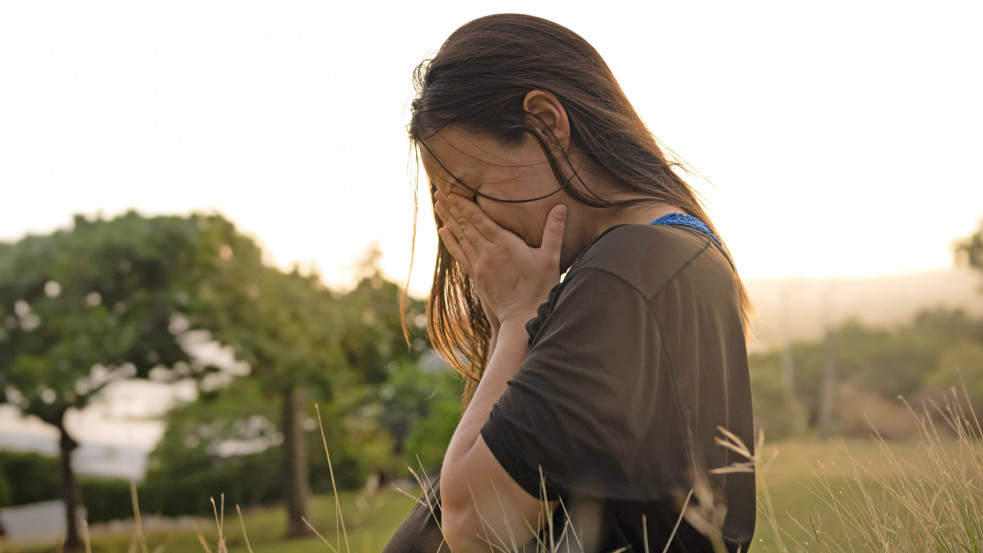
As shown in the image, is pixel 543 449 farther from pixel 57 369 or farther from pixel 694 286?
pixel 57 369

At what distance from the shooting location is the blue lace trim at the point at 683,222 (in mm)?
1438

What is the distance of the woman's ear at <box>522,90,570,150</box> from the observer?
155 cm

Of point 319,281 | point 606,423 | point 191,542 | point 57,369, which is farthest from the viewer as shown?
point 191,542

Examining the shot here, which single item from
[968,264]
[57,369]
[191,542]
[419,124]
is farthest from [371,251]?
[968,264]

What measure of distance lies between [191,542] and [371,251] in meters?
8.84

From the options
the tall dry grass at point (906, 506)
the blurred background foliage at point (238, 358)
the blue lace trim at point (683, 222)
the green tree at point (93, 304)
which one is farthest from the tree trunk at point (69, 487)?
the blue lace trim at point (683, 222)

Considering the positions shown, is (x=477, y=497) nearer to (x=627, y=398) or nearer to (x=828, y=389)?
(x=627, y=398)

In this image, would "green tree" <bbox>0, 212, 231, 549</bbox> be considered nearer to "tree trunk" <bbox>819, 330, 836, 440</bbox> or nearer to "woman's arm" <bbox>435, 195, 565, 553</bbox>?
"woman's arm" <bbox>435, 195, 565, 553</bbox>

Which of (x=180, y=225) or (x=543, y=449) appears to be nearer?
(x=543, y=449)

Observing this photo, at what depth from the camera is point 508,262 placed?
1584 mm

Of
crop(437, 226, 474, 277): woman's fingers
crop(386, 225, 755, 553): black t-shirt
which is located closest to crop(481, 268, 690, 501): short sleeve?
crop(386, 225, 755, 553): black t-shirt

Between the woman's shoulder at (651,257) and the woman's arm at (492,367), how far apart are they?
24 centimetres

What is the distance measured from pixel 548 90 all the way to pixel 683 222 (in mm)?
412

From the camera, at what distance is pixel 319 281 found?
16.2 meters
